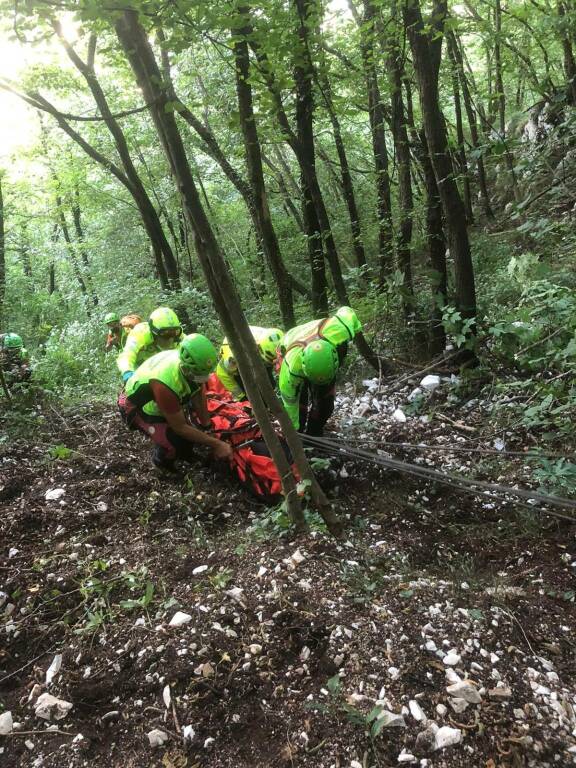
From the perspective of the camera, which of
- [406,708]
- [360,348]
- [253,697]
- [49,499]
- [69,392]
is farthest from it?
[69,392]

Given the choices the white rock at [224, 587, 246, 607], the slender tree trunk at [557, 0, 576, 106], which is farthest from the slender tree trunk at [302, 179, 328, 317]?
the white rock at [224, 587, 246, 607]

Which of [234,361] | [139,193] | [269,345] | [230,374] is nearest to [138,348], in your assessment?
[230,374]

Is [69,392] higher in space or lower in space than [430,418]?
higher

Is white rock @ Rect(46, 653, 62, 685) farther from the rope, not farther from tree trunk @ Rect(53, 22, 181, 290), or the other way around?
tree trunk @ Rect(53, 22, 181, 290)

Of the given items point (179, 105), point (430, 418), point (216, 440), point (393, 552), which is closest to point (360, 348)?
point (430, 418)

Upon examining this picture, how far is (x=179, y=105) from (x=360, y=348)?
Answer: 456 centimetres

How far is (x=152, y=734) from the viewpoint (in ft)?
7.36

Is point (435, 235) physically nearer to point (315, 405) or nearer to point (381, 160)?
point (315, 405)

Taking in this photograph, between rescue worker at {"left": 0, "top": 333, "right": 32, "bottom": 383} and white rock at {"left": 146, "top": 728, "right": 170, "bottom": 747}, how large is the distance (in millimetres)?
6542

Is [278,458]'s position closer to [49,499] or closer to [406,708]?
[406,708]

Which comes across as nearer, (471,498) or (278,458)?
(278,458)

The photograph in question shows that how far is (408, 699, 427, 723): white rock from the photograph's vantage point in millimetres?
2135

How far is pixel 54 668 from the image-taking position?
8.79ft

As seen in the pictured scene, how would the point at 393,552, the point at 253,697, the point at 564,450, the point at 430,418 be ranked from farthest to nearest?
1. the point at 430,418
2. the point at 564,450
3. the point at 393,552
4. the point at 253,697
